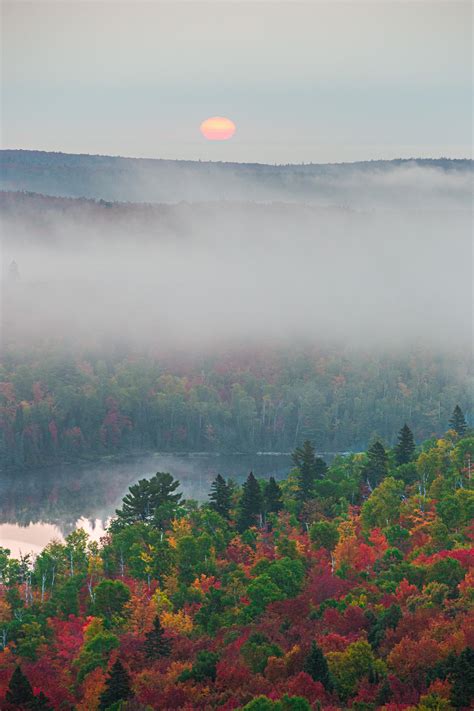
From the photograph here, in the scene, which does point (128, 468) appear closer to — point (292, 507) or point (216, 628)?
point (292, 507)

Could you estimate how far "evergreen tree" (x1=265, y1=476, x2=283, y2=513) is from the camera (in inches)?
4454

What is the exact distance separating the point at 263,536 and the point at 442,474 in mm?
19807

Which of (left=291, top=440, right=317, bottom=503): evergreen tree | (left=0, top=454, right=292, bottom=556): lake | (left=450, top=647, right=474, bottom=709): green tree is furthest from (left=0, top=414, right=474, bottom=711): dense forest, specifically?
(left=0, top=454, right=292, bottom=556): lake

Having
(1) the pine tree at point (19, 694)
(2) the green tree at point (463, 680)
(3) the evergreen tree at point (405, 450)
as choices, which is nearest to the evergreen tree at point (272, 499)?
(3) the evergreen tree at point (405, 450)

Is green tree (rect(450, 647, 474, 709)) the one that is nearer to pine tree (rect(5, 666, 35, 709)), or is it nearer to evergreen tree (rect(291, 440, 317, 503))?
pine tree (rect(5, 666, 35, 709))

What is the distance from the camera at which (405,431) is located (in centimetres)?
12650

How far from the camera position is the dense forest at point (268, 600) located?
6988cm

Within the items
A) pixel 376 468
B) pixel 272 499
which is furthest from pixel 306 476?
pixel 272 499

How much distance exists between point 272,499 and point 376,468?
12850mm

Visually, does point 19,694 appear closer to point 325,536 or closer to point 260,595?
point 260,595

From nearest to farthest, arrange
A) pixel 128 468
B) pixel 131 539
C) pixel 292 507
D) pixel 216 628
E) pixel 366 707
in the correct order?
pixel 366 707 < pixel 216 628 < pixel 131 539 < pixel 292 507 < pixel 128 468

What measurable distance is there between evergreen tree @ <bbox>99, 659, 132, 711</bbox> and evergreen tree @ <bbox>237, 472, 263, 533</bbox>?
3911cm

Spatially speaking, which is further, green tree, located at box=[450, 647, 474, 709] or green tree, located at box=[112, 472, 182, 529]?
green tree, located at box=[112, 472, 182, 529]

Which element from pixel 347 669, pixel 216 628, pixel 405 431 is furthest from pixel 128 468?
pixel 347 669
